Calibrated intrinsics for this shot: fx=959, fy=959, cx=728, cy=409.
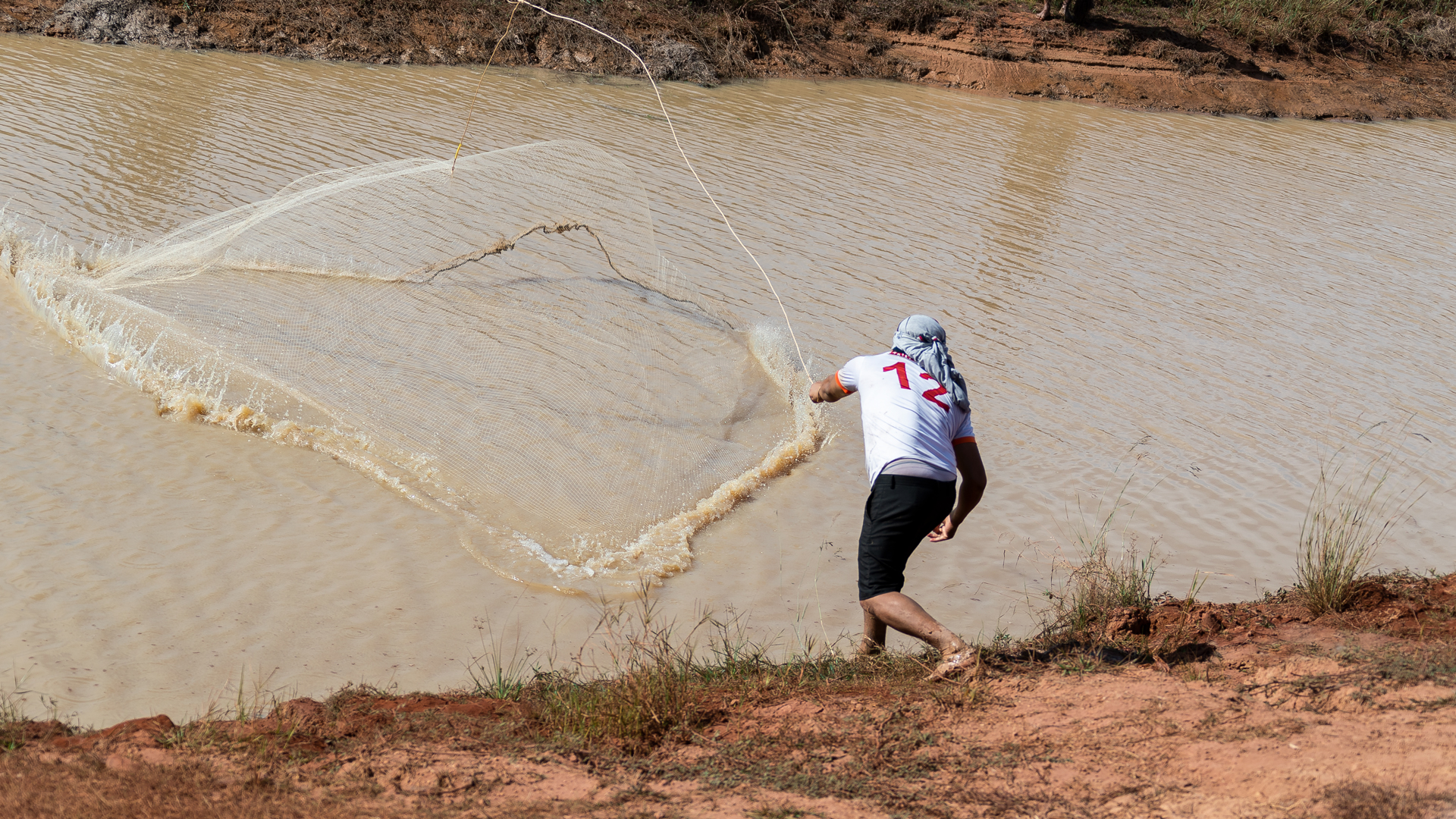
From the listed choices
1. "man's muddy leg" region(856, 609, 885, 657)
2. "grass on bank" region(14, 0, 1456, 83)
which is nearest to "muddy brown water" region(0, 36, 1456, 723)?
"man's muddy leg" region(856, 609, 885, 657)

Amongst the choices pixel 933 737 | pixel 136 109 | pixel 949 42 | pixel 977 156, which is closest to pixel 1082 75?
pixel 949 42

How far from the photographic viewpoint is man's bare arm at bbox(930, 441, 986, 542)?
11.7 ft

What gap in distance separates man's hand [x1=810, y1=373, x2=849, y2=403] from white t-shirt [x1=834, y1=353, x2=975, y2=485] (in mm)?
165

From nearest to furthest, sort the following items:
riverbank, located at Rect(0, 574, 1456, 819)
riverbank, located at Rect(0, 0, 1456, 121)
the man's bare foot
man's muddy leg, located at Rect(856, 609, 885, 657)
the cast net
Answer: riverbank, located at Rect(0, 574, 1456, 819), the man's bare foot, man's muddy leg, located at Rect(856, 609, 885, 657), the cast net, riverbank, located at Rect(0, 0, 1456, 121)

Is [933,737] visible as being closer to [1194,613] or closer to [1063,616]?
[1063,616]

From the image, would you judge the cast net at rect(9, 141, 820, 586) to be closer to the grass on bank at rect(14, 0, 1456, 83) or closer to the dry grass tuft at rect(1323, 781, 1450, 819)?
the dry grass tuft at rect(1323, 781, 1450, 819)

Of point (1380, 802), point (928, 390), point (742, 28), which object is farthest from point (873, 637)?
point (742, 28)

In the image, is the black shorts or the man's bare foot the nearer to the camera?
the man's bare foot

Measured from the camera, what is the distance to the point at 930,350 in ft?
Answer: 11.9

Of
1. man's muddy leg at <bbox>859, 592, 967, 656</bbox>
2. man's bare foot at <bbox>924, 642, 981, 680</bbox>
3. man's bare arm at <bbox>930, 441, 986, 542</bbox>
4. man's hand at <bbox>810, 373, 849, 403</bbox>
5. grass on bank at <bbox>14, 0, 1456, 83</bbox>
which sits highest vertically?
grass on bank at <bbox>14, 0, 1456, 83</bbox>

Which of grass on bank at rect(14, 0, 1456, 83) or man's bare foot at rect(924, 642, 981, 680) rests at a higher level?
grass on bank at rect(14, 0, 1456, 83)

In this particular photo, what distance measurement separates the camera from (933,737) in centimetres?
294

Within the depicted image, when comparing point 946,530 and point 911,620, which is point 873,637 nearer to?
point 911,620

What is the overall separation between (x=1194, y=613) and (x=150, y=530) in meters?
4.57
